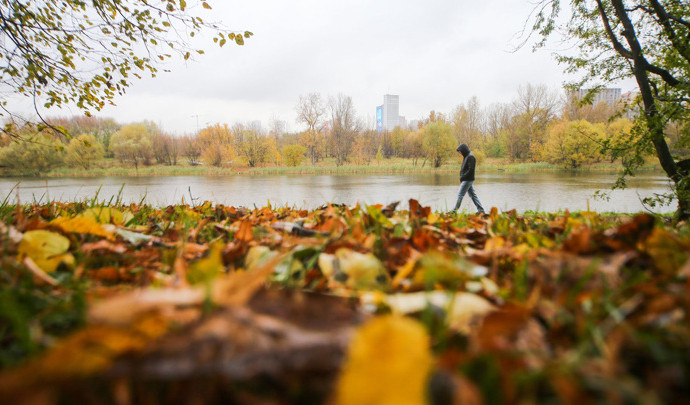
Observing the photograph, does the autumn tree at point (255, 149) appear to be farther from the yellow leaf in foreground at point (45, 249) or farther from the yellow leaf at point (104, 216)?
the yellow leaf in foreground at point (45, 249)

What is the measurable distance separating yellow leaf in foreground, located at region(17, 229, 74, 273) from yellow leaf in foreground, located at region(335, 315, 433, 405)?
2.56 ft

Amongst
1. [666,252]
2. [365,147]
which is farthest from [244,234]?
[365,147]

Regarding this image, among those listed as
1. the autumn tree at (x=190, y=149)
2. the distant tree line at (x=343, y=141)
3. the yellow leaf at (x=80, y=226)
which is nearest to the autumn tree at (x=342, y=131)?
the distant tree line at (x=343, y=141)

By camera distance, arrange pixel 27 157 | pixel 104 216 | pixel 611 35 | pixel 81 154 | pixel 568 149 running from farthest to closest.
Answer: pixel 81 154
pixel 568 149
pixel 27 157
pixel 611 35
pixel 104 216

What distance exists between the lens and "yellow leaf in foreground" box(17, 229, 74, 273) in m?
0.71

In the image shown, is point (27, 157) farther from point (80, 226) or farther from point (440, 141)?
point (440, 141)

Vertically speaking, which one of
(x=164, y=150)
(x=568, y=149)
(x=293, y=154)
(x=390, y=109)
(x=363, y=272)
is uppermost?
(x=390, y=109)

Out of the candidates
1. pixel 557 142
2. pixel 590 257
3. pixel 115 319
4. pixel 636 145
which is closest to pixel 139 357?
pixel 115 319

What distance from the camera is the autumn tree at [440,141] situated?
3475 cm

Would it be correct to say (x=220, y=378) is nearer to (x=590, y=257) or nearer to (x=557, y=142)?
(x=590, y=257)

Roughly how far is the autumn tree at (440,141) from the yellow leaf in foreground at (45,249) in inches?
1439

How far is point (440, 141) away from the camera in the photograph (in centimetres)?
3484

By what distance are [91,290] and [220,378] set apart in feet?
1.63

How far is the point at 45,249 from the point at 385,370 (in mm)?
876
